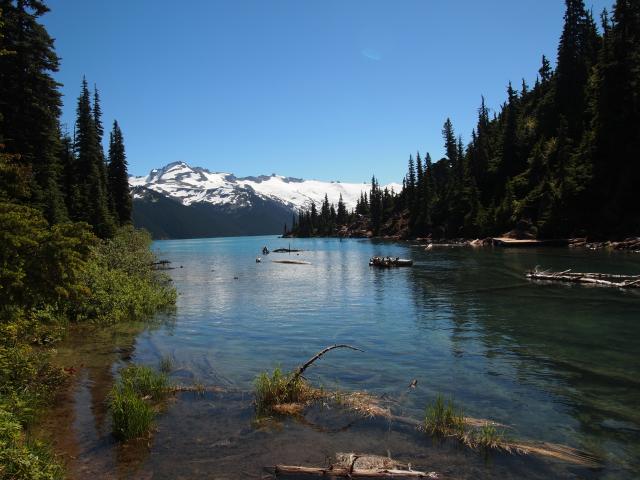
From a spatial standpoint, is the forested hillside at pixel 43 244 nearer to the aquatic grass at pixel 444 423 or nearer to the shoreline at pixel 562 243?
the aquatic grass at pixel 444 423

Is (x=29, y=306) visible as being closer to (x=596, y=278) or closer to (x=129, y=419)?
(x=129, y=419)

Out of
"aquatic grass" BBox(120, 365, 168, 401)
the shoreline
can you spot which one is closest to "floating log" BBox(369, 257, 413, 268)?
the shoreline

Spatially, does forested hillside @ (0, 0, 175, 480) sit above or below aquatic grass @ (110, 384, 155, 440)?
above

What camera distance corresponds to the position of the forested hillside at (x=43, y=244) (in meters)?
9.89

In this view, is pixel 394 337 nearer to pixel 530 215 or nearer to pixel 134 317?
pixel 134 317

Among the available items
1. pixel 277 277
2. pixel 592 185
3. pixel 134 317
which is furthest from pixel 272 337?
pixel 592 185

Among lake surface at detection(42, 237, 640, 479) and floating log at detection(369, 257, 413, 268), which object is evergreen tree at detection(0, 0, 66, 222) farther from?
floating log at detection(369, 257, 413, 268)

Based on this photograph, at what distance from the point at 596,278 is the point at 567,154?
58783 mm

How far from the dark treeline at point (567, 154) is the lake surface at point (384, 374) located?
171 feet

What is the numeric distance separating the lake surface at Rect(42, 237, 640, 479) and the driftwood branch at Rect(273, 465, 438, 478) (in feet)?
2.61

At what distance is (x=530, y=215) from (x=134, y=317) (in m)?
87.3

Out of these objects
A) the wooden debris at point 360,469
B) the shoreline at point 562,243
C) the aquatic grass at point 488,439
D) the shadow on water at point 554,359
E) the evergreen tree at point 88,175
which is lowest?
the shadow on water at point 554,359

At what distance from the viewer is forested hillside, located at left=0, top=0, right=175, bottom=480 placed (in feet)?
32.4

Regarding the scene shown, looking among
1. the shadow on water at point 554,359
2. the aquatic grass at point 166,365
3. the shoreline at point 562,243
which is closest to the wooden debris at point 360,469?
the shadow on water at point 554,359
